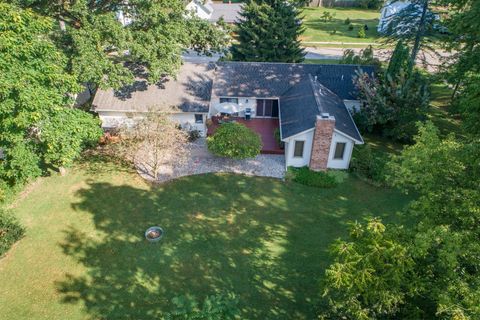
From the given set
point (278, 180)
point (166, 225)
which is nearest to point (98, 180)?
point (166, 225)

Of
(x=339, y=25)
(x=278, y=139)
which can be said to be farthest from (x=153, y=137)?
(x=339, y=25)

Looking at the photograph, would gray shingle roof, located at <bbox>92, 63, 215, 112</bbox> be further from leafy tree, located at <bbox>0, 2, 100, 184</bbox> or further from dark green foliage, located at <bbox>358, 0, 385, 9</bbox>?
dark green foliage, located at <bbox>358, 0, 385, 9</bbox>

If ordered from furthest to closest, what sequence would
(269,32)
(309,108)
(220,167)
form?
(269,32) → (309,108) → (220,167)

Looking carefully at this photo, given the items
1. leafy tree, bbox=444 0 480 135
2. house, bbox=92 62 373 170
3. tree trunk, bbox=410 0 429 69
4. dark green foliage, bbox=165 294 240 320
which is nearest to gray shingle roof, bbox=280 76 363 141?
house, bbox=92 62 373 170

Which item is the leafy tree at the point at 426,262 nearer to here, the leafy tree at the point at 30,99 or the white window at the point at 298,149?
the white window at the point at 298,149

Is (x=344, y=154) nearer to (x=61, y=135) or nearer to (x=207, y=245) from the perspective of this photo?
(x=207, y=245)
